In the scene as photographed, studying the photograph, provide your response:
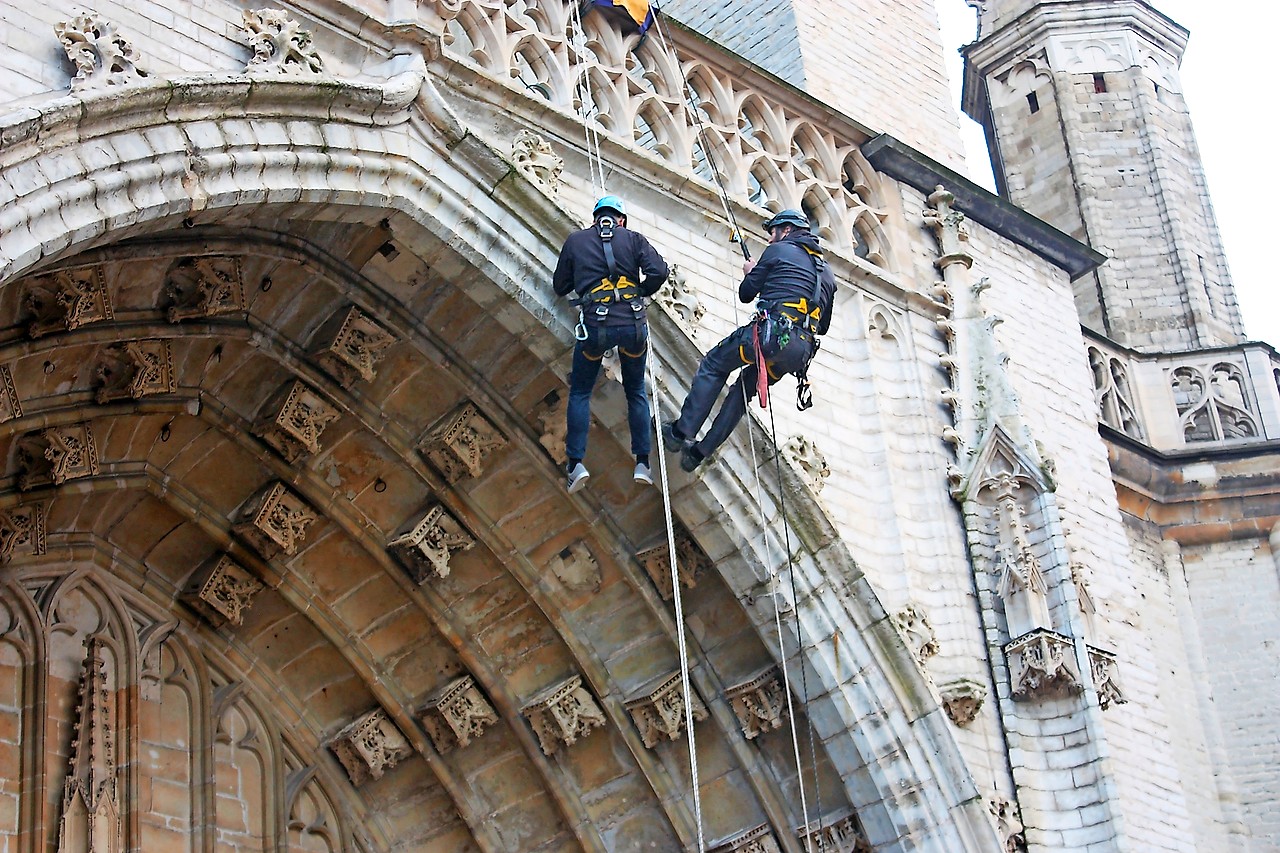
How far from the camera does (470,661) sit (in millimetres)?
10953

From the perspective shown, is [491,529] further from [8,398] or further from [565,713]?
[8,398]

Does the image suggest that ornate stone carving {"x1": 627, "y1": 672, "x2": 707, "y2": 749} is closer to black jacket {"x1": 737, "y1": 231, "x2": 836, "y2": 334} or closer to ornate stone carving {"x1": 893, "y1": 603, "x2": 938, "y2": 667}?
ornate stone carving {"x1": 893, "y1": 603, "x2": 938, "y2": 667}

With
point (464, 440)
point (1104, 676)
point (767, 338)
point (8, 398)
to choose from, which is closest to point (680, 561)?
point (464, 440)

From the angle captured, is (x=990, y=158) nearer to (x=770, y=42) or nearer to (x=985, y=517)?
(x=770, y=42)

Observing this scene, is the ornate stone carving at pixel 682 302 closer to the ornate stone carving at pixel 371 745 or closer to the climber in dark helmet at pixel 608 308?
the climber in dark helmet at pixel 608 308

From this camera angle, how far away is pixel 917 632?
10.7 meters

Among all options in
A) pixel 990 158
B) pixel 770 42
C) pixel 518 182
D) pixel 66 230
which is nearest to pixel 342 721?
pixel 518 182

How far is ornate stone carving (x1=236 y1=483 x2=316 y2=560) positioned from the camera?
10.7 meters

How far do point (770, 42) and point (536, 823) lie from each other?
5.77 metres

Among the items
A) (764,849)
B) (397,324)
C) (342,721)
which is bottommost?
(764,849)

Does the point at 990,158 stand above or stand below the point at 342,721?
above

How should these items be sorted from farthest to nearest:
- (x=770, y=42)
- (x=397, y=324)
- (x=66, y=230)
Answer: (x=770, y=42) < (x=397, y=324) < (x=66, y=230)

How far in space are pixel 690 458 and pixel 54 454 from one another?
10.0ft

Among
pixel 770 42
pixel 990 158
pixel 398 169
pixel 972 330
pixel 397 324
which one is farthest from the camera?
pixel 990 158
